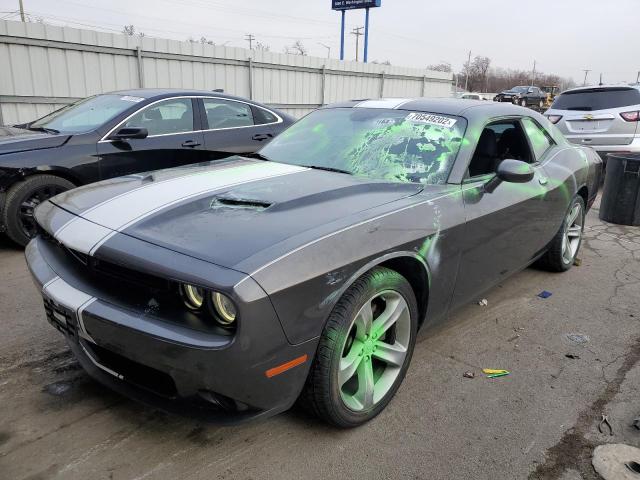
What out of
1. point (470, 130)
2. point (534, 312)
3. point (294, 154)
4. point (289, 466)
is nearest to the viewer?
point (289, 466)

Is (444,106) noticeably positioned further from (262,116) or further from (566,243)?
(262,116)

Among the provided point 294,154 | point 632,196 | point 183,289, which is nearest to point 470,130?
point 294,154

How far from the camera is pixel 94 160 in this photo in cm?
505

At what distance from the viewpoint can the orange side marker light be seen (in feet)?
6.26

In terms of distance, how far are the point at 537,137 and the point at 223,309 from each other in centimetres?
321

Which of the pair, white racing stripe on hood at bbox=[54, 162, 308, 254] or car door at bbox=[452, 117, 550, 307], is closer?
white racing stripe on hood at bbox=[54, 162, 308, 254]

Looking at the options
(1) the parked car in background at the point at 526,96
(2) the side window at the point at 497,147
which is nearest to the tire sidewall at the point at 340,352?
(2) the side window at the point at 497,147

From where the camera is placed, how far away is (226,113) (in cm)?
612

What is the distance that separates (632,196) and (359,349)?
18.8 ft

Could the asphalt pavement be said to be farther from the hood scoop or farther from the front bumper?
the hood scoop

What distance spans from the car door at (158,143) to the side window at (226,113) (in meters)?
0.18

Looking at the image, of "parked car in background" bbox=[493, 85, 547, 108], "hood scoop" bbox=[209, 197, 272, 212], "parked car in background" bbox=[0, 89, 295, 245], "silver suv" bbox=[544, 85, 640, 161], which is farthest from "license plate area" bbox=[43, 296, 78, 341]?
"parked car in background" bbox=[493, 85, 547, 108]

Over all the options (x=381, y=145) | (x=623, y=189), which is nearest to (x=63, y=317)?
(x=381, y=145)

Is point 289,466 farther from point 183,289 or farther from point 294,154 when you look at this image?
point 294,154
